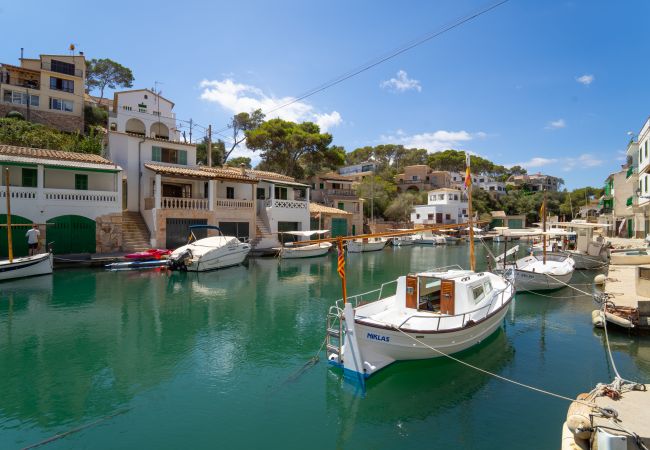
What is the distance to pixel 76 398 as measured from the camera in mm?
8055

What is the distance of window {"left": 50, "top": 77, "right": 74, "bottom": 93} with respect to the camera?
4553 cm

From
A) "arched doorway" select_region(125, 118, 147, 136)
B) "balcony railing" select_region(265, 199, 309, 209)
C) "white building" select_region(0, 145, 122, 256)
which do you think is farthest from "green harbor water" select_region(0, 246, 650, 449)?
"arched doorway" select_region(125, 118, 147, 136)

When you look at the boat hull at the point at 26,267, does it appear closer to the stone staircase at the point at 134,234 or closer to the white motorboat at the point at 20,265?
the white motorboat at the point at 20,265

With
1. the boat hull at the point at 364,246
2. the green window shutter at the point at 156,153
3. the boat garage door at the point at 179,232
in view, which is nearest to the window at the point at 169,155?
the green window shutter at the point at 156,153

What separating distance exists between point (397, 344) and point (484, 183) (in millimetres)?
83831

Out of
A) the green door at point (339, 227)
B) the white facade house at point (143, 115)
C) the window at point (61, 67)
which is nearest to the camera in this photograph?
the white facade house at point (143, 115)

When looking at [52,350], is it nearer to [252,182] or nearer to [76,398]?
[76,398]

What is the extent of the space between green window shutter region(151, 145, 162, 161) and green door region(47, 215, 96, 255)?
8383 millimetres

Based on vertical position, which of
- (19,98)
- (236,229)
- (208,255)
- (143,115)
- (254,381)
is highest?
(19,98)

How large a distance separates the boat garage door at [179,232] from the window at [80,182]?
603 centimetres

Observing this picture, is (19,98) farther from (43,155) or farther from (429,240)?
(429,240)

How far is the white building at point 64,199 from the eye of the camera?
23984mm

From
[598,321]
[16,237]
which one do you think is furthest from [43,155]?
[598,321]

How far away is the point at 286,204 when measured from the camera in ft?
122
